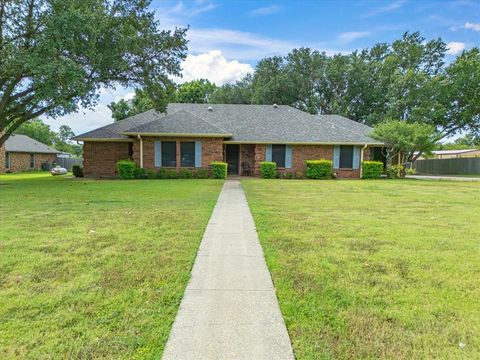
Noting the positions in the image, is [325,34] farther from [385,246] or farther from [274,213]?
[385,246]

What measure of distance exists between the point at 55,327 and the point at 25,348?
291 millimetres

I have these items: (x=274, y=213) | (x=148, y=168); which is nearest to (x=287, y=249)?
(x=274, y=213)

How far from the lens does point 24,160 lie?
3400 cm

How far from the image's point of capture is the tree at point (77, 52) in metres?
12.7

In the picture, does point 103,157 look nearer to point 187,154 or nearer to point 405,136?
point 187,154

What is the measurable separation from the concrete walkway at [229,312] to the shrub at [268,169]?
1471cm

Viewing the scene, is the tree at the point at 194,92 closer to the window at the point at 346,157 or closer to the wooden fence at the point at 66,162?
the wooden fence at the point at 66,162

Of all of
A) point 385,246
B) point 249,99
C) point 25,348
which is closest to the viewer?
point 25,348

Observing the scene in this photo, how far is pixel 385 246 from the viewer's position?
5160mm

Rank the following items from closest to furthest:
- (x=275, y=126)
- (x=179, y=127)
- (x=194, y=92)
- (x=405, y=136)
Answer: (x=179, y=127) < (x=405, y=136) < (x=275, y=126) < (x=194, y=92)

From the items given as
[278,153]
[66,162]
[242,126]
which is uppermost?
[242,126]

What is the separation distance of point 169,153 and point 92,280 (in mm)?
16118

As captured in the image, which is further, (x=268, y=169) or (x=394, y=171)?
(x=394, y=171)

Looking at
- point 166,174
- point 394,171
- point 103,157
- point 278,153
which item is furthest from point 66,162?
point 394,171
